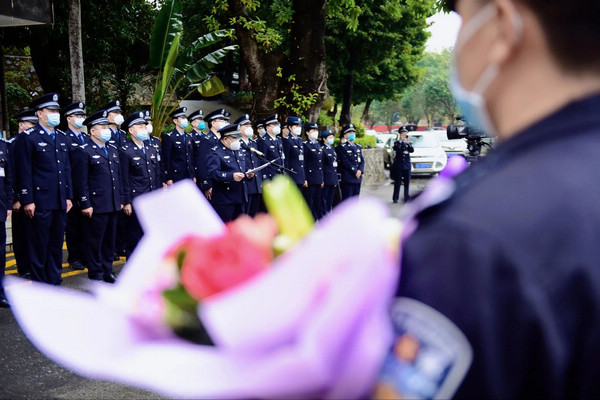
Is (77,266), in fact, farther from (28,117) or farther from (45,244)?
(28,117)

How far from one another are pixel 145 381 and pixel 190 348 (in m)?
0.07

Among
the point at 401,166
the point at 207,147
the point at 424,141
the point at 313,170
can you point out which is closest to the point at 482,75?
the point at 207,147

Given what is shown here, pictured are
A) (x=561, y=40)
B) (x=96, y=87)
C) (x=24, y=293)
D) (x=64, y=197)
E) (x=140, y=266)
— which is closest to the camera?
(x=561, y=40)

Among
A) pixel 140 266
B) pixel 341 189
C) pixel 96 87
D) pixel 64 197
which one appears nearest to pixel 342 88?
pixel 96 87

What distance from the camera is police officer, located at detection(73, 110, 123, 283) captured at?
7082 millimetres

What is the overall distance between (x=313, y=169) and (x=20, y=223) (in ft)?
20.9

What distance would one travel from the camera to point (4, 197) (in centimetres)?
611

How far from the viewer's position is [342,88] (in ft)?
96.0

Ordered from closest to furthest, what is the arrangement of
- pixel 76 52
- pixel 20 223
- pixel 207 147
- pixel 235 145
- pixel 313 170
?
pixel 20 223
pixel 235 145
pixel 207 147
pixel 76 52
pixel 313 170

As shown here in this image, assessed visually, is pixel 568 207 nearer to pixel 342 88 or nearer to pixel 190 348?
→ pixel 190 348

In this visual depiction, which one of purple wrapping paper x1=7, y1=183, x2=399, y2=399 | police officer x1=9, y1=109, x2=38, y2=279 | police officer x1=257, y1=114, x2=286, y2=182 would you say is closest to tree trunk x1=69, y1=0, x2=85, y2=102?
police officer x1=257, y1=114, x2=286, y2=182

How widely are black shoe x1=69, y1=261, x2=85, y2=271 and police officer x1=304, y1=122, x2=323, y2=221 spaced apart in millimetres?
5147

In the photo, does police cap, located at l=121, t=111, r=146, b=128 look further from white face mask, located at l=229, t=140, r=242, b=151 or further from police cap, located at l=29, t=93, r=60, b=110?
police cap, located at l=29, t=93, r=60, b=110

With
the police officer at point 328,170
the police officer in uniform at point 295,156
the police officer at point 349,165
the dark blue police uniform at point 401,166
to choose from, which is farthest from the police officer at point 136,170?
the dark blue police uniform at point 401,166
